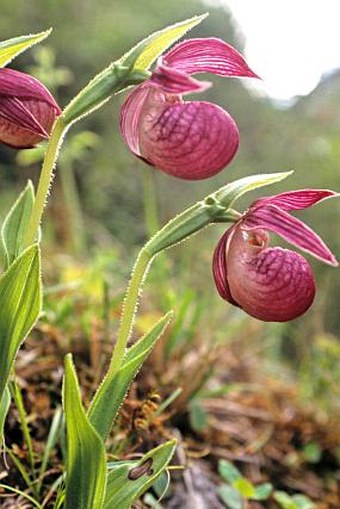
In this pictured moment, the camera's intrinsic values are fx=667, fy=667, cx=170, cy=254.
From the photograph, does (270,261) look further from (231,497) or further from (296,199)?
(231,497)

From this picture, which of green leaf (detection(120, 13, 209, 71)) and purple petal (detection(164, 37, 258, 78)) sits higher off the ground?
green leaf (detection(120, 13, 209, 71))

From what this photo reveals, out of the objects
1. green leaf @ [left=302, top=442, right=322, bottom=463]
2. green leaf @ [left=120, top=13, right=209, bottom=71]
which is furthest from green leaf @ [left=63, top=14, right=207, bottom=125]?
green leaf @ [left=302, top=442, right=322, bottom=463]

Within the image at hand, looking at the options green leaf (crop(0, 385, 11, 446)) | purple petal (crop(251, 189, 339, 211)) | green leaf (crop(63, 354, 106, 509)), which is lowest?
green leaf (crop(63, 354, 106, 509))

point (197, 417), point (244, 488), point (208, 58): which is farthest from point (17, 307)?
point (197, 417)

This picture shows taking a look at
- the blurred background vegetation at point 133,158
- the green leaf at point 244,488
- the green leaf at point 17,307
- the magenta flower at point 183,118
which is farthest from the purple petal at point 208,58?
the blurred background vegetation at point 133,158

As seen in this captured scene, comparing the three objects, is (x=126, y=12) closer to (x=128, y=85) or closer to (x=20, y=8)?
(x=20, y=8)

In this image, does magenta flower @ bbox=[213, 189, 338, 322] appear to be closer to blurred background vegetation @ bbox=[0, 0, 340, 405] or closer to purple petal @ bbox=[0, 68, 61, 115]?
purple petal @ bbox=[0, 68, 61, 115]

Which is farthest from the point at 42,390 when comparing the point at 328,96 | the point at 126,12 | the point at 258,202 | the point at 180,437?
the point at 328,96
